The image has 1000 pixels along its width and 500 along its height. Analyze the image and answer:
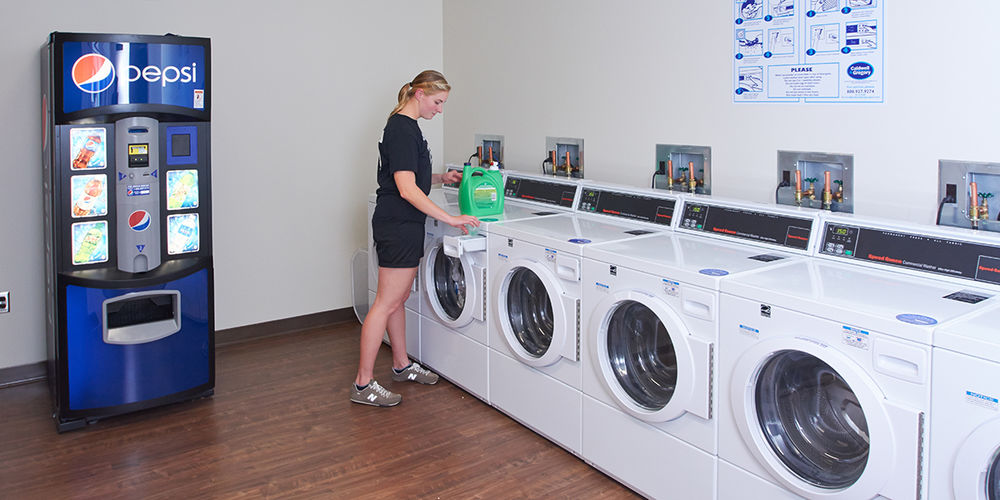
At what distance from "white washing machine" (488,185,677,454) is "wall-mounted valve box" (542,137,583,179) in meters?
0.49

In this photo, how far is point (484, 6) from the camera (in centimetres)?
511

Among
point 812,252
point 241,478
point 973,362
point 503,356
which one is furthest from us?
point 503,356

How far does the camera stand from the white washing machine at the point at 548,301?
3307 millimetres

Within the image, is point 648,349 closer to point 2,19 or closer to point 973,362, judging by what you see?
point 973,362

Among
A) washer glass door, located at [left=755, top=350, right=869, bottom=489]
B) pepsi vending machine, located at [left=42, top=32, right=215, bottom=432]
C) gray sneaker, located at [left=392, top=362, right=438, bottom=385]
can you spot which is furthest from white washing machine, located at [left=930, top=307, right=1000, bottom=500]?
pepsi vending machine, located at [left=42, top=32, right=215, bottom=432]

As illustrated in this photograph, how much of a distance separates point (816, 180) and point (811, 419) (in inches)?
44.6

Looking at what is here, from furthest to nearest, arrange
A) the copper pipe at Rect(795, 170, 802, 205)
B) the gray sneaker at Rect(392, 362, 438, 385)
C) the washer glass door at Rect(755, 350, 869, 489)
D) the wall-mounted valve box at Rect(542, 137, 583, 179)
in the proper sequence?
1. the wall-mounted valve box at Rect(542, 137, 583, 179)
2. the gray sneaker at Rect(392, 362, 438, 385)
3. the copper pipe at Rect(795, 170, 802, 205)
4. the washer glass door at Rect(755, 350, 869, 489)

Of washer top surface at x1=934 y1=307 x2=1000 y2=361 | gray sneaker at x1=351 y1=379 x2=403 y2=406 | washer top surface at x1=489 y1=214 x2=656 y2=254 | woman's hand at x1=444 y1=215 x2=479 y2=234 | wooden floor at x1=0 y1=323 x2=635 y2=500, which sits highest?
woman's hand at x1=444 y1=215 x2=479 y2=234

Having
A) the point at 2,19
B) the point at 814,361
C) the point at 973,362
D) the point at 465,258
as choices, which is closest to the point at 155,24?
the point at 2,19

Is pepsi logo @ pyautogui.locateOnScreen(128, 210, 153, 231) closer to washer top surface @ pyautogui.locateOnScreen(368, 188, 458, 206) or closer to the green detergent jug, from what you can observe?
washer top surface @ pyautogui.locateOnScreen(368, 188, 458, 206)

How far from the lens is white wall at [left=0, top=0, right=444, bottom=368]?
4.22 metres

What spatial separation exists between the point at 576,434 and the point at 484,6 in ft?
9.52

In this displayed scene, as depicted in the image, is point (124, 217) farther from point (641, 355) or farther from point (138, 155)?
point (641, 355)

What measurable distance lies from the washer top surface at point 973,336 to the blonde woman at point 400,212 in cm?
211
